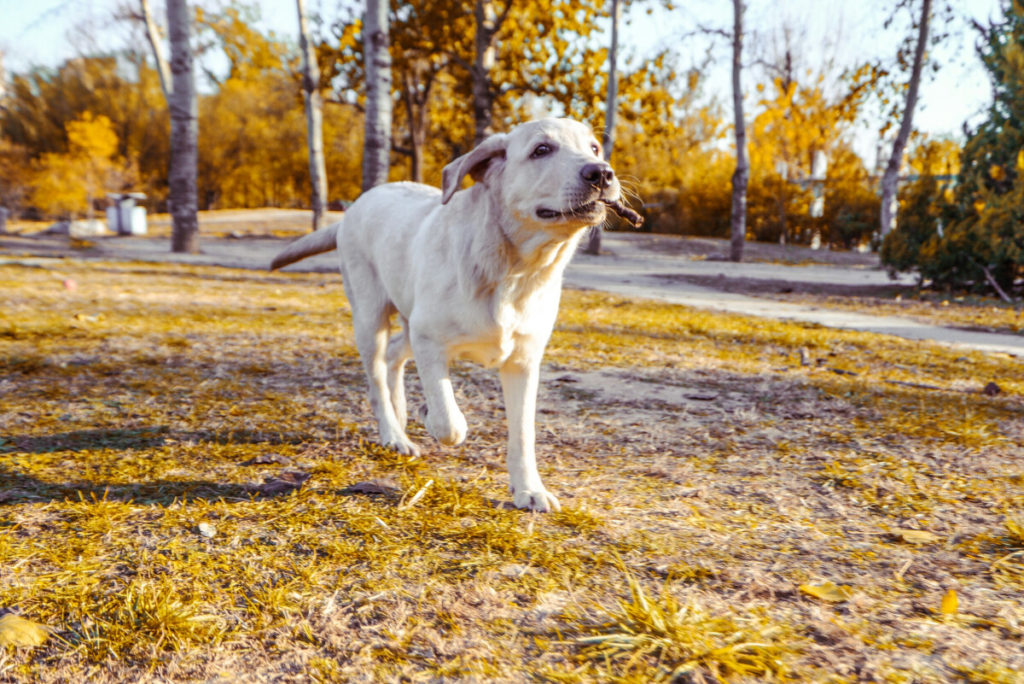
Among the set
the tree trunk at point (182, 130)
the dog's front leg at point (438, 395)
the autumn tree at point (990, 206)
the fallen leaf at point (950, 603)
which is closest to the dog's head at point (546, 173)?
the dog's front leg at point (438, 395)

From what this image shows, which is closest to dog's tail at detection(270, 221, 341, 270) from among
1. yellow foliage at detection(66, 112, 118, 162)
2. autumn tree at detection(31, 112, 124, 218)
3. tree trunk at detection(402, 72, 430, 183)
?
tree trunk at detection(402, 72, 430, 183)

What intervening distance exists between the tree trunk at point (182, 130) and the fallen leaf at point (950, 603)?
1414 centimetres

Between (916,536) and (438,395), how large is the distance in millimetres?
1850

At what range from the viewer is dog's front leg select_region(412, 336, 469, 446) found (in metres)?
2.80

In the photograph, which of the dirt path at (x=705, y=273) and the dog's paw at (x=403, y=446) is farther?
the dirt path at (x=705, y=273)

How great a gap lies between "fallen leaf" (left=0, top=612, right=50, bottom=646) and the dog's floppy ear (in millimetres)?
1888

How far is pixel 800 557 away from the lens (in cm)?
241

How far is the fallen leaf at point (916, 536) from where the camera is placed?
255cm

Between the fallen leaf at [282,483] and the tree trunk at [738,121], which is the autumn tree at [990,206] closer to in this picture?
the tree trunk at [738,121]

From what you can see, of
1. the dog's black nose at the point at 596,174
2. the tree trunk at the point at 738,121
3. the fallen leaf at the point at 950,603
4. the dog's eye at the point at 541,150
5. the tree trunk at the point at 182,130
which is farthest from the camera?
the tree trunk at the point at 738,121

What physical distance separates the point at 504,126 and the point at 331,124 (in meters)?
18.1

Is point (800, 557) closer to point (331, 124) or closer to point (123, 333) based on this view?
point (123, 333)

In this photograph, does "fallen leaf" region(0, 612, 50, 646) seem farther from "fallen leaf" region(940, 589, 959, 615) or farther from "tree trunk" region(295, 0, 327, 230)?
"tree trunk" region(295, 0, 327, 230)

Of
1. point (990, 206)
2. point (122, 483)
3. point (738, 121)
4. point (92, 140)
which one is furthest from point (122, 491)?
point (92, 140)
